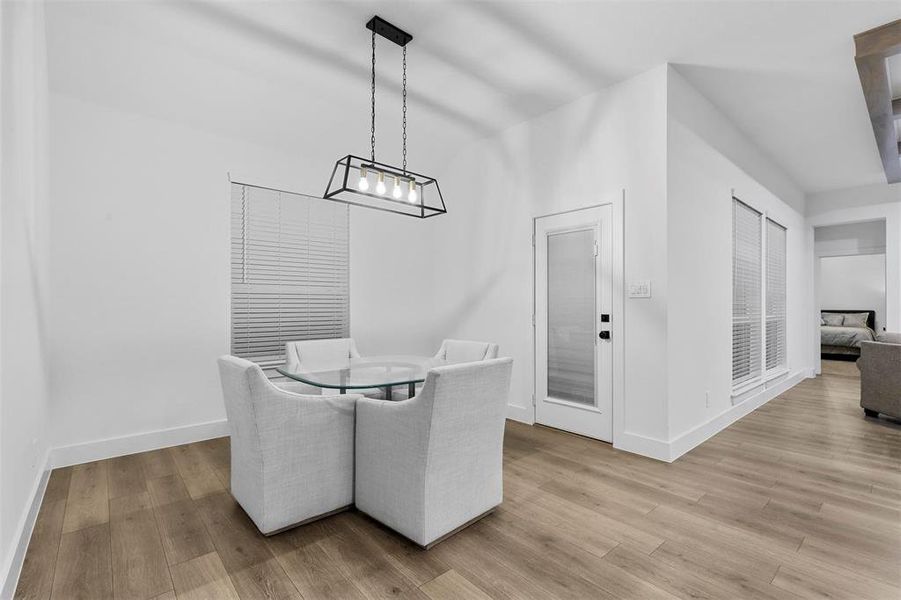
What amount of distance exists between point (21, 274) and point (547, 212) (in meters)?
3.60

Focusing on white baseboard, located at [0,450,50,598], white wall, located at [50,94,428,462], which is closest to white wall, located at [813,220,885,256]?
white wall, located at [50,94,428,462]

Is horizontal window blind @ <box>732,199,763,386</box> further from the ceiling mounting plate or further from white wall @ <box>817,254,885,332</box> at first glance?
white wall @ <box>817,254,885,332</box>

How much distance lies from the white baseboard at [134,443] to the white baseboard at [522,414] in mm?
2643

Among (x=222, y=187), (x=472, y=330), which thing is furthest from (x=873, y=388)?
(x=222, y=187)

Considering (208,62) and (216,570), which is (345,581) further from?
(208,62)

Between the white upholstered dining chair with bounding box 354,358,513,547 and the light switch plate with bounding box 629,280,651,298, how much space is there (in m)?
1.63

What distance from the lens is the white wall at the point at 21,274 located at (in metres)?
Answer: 1.69

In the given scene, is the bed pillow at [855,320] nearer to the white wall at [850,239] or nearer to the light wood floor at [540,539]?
the white wall at [850,239]

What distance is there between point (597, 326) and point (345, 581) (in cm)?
→ 266

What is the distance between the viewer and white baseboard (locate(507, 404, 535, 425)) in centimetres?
402

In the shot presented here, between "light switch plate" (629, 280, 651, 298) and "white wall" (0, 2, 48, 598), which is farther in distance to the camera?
"light switch plate" (629, 280, 651, 298)

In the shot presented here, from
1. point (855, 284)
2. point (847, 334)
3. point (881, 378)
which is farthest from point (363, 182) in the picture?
point (855, 284)

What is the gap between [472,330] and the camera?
4.66 meters

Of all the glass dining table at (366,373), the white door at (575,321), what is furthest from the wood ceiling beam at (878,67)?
the glass dining table at (366,373)
